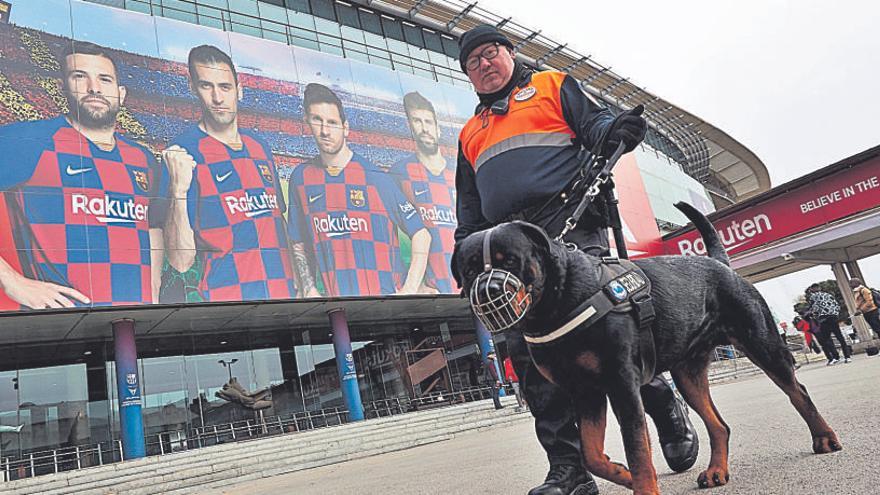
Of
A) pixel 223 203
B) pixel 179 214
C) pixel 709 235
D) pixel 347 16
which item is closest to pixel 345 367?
pixel 223 203

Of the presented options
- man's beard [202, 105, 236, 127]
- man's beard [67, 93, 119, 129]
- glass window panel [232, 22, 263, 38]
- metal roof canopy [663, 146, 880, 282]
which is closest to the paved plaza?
metal roof canopy [663, 146, 880, 282]

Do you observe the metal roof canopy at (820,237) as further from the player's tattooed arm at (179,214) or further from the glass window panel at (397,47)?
the player's tattooed arm at (179,214)

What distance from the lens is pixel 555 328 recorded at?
1.84m

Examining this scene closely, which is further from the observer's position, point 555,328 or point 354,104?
point 354,104

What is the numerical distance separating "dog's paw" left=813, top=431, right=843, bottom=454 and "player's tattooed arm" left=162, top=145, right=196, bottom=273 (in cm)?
1650

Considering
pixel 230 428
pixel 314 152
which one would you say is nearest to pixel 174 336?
pixel 230 428

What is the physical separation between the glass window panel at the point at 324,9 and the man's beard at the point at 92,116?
1065cm

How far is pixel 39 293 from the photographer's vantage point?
47.4 feet

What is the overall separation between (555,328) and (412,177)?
2081 centimetres

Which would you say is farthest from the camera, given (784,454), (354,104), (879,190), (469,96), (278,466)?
(469,96)

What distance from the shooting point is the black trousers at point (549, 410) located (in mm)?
2294

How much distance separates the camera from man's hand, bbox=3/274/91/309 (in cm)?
1422

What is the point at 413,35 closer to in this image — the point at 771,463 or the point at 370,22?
the point at 370,22

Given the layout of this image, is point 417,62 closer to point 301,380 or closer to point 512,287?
point 301,380
